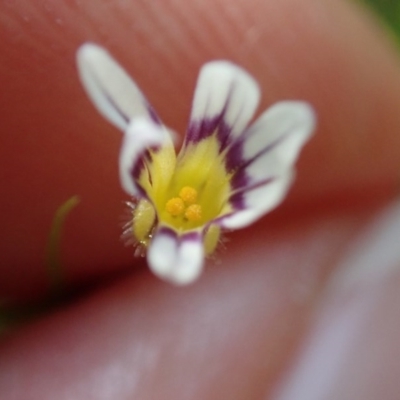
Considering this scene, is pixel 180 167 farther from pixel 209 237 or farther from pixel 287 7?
pixel 287 7

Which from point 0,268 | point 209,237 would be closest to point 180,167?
point 209,237

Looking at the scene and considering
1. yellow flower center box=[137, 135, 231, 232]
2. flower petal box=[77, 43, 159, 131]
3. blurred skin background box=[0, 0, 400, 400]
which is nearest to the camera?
flower petal box=[77, 43, 159, 131]

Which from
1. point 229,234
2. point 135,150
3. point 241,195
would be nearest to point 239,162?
point 241,195

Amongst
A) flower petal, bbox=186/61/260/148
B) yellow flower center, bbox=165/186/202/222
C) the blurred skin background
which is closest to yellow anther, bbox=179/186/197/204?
yellow flower center, bbox=165/186/202/222

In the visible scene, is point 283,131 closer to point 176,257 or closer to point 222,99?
point 222,99

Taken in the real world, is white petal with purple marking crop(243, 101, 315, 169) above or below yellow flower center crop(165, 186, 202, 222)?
below

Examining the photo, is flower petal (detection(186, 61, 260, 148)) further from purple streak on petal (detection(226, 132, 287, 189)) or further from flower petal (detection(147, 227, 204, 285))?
flower petal (detection(147, 227, 204, 285))
